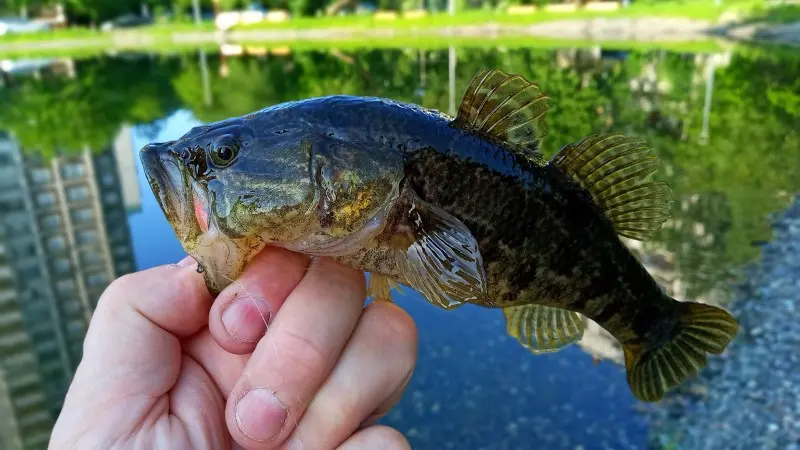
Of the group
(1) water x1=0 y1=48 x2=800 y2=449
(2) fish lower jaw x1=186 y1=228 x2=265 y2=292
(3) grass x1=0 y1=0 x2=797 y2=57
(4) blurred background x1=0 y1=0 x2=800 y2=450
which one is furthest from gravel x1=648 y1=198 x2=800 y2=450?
(3) grass x1=0 y1=0 x2=797 y2=57

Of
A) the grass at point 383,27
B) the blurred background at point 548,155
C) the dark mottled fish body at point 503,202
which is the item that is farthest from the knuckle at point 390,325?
the grass at point 383,27

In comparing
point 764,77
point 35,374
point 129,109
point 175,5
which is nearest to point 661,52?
point 764,77

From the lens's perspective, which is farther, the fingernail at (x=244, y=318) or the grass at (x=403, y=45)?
the grass at (x=403, y=45)

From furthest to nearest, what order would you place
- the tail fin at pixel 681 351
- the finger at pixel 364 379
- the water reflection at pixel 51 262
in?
1. the water reflection at pixel 51 262
2. the tail fin at pixel 681 351
3. the finger at pixel 364 379

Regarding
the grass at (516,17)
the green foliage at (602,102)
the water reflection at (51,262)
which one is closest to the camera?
the water reflection at (51,262)

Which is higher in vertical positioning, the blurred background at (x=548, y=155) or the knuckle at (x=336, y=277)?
the knuckle at (x=336, y=277)

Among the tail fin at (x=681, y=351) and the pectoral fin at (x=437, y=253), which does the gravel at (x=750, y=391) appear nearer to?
the tail fin at (x=681, y=351)

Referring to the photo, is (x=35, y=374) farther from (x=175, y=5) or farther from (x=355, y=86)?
(x=175, y=5)
